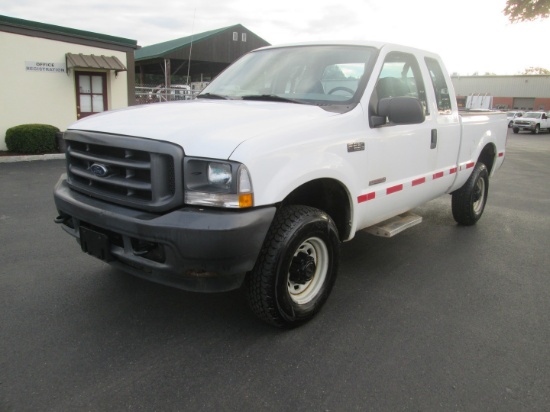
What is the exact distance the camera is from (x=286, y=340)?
118 inches

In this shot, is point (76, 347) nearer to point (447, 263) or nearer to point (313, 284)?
point (313, 284)

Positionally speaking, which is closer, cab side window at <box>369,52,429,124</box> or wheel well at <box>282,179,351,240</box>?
wheel well at <box>282,179,351,240</box>

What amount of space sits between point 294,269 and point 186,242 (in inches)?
36.6

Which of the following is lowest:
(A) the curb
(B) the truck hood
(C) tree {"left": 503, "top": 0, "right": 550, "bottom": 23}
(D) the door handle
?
(A) the curb

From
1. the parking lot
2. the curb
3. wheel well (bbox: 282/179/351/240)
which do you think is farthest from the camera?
the curb

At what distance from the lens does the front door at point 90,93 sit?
529 inches

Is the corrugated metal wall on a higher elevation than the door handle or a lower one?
higher

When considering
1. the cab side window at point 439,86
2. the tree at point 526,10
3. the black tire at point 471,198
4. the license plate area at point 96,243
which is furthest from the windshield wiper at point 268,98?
the tree at point 526,10

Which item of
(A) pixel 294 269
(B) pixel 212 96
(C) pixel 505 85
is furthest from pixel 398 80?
(C) pixel 505 85

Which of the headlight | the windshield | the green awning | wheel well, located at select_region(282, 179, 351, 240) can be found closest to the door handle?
the windshield

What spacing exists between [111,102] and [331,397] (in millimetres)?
13638

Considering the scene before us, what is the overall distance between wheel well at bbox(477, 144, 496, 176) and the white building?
36.0 ft

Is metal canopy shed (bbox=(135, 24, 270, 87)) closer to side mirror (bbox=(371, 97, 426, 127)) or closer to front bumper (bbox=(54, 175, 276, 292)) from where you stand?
side mirror (bbox=(371, 97, 426, 127))

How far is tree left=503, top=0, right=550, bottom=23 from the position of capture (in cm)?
2116
